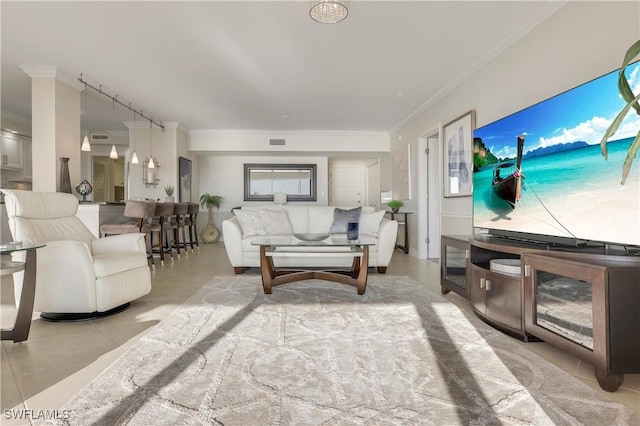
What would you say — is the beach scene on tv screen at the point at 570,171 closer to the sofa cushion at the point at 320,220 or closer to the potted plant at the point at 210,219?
the sofa cushion at the point at 320,220

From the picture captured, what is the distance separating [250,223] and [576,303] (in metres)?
3.48

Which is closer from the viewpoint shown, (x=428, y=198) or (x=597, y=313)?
(x=597, y=313)

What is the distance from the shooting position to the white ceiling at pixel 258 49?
9.50 feet

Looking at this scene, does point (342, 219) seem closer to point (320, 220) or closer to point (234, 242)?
point (320, 220)

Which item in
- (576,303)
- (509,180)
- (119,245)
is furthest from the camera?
(119,245)

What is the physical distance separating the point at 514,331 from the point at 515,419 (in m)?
0.97

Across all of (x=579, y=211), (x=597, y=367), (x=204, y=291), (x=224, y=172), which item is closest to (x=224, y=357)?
(x=204, y=291)

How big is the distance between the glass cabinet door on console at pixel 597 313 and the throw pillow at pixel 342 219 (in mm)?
2927

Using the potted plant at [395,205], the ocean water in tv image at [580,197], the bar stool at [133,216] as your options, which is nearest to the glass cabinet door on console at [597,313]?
the ocean water in tv image at [580,197]

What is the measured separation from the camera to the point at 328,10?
107 inches

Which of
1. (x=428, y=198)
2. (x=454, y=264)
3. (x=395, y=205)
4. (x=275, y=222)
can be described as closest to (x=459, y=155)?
(x=428, y=198)

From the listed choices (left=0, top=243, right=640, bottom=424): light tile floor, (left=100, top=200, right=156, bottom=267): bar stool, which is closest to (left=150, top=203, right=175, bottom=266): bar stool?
(left=100, top=200, right=156, bottom=267): bar stool

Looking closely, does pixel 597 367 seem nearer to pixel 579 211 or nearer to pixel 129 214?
pixel 579 211

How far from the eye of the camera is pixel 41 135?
4.16 metres
